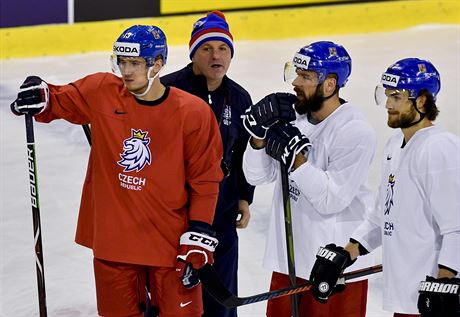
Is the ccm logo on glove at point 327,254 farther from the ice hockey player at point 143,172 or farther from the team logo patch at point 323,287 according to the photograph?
the ice hockey player at point 143,172

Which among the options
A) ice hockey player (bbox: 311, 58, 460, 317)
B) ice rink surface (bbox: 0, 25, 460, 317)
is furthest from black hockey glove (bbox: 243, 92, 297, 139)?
ice rink surface (bbox: 0, 25, 460, 317)

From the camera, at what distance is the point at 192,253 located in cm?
298

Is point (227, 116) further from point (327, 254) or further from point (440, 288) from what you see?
point (440, 288)

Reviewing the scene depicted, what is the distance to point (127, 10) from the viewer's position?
7371 mm

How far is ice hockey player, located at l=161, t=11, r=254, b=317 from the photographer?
349 centimetres

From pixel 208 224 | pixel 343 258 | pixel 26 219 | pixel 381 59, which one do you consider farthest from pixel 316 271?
pixel 381 59

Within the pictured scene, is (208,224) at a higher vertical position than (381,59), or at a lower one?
lower

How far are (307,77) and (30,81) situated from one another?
32.4 inches

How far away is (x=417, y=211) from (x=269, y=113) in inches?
21.6

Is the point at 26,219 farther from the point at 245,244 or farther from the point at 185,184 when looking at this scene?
the point at 185,184

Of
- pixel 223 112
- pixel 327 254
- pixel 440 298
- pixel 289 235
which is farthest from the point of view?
pixel 223 112

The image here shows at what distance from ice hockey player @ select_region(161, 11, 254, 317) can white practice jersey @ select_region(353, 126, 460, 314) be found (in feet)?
2.44

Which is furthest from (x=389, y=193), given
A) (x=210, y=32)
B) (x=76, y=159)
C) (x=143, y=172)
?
(x=76, y=159)

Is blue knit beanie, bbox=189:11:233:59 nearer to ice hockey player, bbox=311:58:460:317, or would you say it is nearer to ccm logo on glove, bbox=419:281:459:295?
ice hockey player, bbox=311:58:460:317
